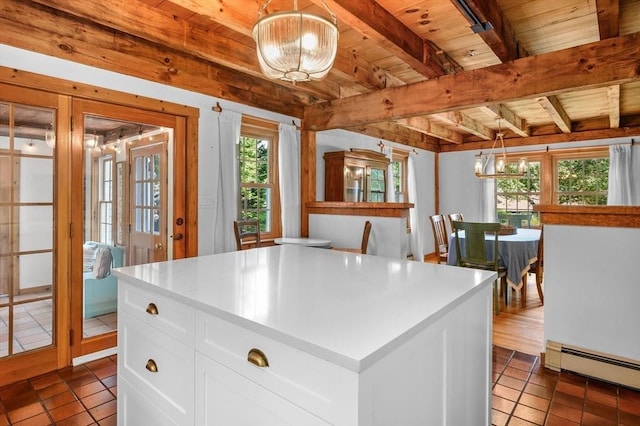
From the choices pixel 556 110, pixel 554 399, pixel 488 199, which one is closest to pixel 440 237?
pixel 556 110

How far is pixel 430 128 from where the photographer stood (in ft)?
19.0

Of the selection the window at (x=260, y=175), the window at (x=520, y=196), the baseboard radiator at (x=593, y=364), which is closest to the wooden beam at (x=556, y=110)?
the window at (x=520, y=196)

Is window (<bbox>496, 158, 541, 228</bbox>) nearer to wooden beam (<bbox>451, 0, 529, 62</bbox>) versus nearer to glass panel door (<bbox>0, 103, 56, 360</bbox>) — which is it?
wooden beam (<bbox>451, 0, 529, 62</bbox>)

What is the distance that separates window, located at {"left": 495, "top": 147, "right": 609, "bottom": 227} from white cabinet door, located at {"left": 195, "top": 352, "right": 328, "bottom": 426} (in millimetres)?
5755

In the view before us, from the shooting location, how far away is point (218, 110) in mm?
3479

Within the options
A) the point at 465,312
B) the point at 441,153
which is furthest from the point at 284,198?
the point at 441,153

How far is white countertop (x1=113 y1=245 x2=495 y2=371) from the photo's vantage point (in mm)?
839

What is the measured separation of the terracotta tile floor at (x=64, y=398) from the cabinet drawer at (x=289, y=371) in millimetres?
1418

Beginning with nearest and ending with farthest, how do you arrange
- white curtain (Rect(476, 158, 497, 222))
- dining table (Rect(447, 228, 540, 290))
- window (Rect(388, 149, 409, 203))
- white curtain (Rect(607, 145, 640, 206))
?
dining table (Rect(447, 228, 540, 290)) < white curtain (Rect(607, 145, 640, 206)) < window (Rect(388, 149, 409, 203)) < white curtain (Rect(476, 158, 497, 222))

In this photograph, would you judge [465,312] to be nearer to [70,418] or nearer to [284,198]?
[70,418]

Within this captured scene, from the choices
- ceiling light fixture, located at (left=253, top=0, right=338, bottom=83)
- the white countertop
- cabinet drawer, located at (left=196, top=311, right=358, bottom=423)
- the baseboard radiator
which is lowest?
the baseboard radiator

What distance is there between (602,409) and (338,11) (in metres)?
2.78

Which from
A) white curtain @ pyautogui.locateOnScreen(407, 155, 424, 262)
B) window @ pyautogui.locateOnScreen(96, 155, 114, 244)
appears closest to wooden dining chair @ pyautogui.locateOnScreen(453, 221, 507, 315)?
white curtain @ pyautogui.locateOnScreen(407, 155, 424, 262)

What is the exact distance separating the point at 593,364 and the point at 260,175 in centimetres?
339
